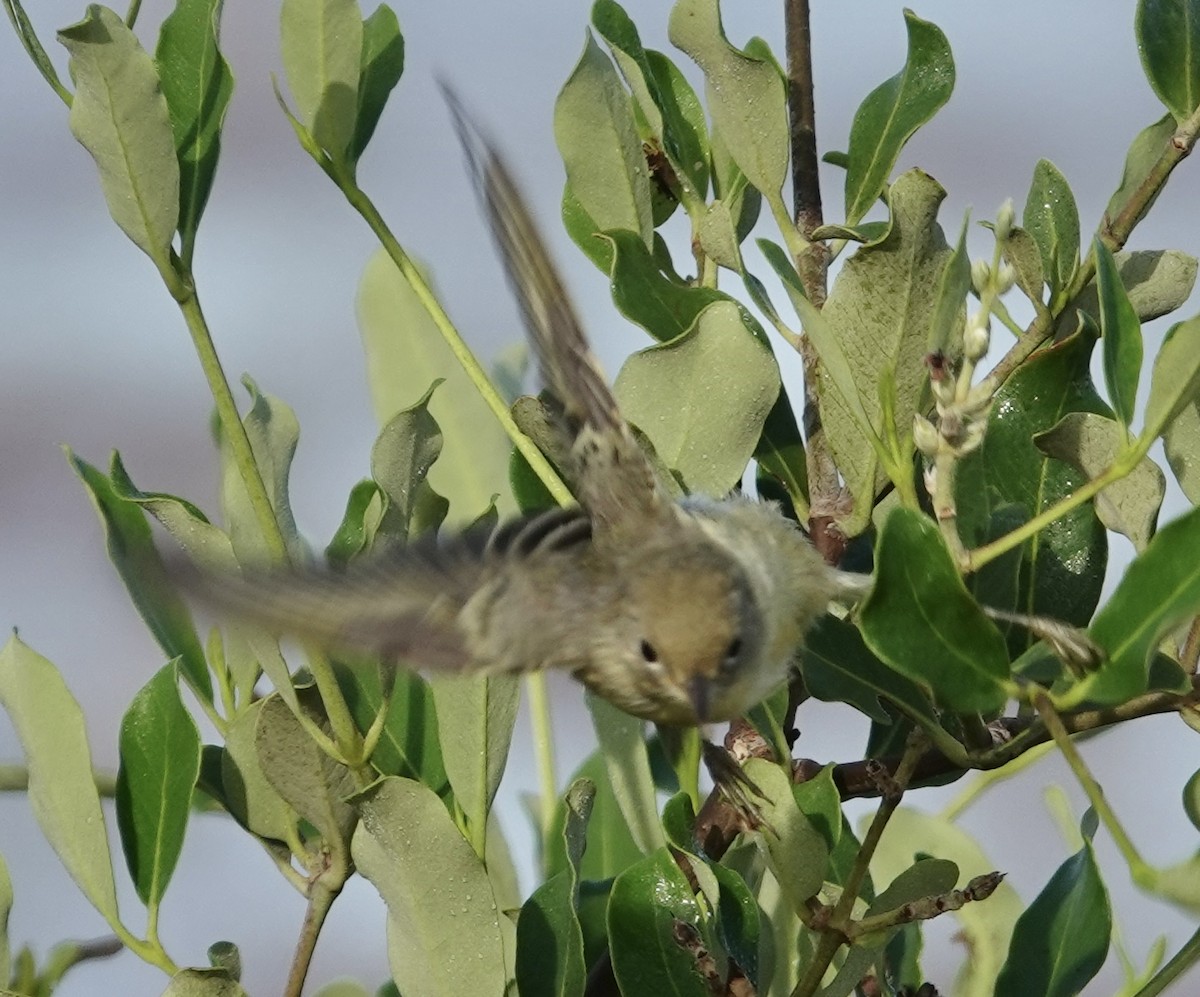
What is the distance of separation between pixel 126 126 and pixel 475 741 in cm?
41

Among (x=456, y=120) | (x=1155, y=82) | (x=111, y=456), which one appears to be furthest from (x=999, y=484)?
(x=111, y=456)

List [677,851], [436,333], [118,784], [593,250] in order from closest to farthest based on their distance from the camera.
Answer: [677,851], [118,784], [593,250], [436,333]

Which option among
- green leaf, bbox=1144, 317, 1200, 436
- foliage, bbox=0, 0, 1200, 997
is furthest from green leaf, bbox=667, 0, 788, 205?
green leaf, bbox=1144, 317, 1200, 436

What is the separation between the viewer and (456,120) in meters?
1.06

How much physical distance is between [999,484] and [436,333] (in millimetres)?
472

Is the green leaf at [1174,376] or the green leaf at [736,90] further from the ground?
the green leaf at [736,90]

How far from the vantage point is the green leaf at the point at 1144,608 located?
0.74 metres

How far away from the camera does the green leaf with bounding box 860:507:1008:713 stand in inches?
30.4

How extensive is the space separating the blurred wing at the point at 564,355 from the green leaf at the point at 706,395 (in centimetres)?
2

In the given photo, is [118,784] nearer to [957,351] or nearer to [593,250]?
[593,250]

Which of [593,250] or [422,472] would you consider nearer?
[422,472]

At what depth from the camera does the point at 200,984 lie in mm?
908

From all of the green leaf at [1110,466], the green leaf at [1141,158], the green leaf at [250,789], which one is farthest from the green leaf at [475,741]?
the green leaf at [1141,158]

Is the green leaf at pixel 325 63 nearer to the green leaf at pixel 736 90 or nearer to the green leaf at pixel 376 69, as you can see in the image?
the green leaf at pixel 376 69
